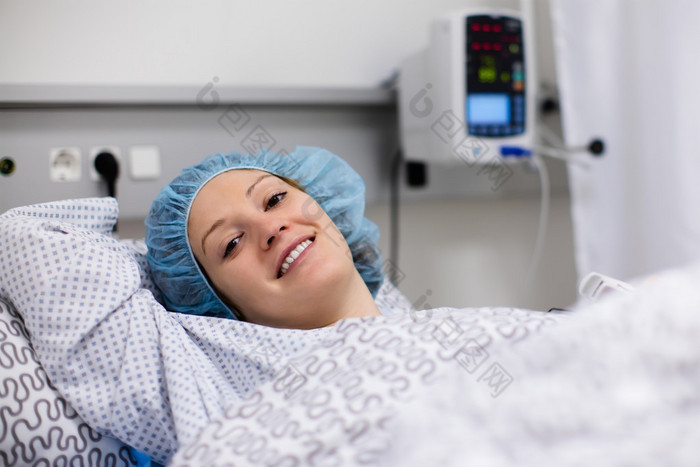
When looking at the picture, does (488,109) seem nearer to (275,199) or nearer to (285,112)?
(285,112)

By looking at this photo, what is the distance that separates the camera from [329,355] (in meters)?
0.85

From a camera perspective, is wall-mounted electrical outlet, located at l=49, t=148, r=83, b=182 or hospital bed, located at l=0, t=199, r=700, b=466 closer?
hospital bed, located at l=0, t=199, r=700, b=466

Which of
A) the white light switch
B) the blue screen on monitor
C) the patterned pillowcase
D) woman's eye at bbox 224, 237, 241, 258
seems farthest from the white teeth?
the blue screen on monitor

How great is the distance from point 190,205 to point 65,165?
501 millimetres

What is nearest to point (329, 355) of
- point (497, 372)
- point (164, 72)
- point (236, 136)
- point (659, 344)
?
point (497, 372)

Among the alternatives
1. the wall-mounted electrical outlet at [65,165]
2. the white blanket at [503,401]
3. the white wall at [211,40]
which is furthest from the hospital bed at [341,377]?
the white wall at [211,40]

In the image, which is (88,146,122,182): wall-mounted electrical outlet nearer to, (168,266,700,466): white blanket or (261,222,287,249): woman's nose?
(261,222,287,249): woman's nose

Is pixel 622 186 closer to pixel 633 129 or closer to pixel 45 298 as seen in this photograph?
pixel 633 129

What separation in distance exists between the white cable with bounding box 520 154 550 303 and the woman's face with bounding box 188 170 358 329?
91 cm

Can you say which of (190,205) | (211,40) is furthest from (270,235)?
(211,40)

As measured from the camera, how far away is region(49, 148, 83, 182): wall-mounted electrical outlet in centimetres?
143

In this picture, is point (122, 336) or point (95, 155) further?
point (95, 155)

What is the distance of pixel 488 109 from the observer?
1626 mm

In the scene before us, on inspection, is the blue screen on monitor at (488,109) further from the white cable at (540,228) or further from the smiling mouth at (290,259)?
the smiling mouth at (290,259)
